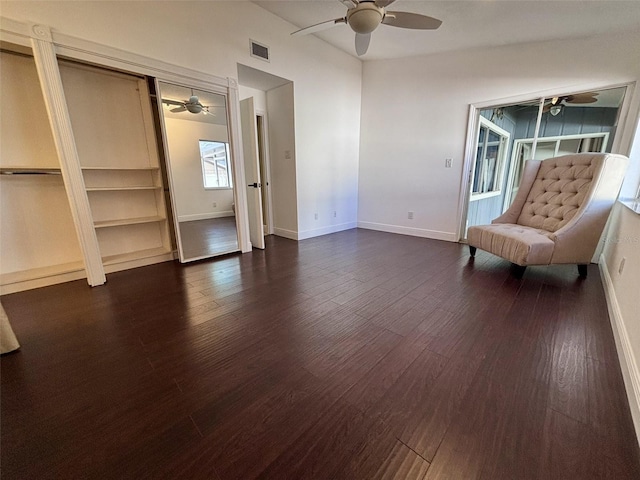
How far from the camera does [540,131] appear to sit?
339 cm

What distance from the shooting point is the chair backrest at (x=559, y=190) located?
2525 millimetres

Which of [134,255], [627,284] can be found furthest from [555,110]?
[134,255]

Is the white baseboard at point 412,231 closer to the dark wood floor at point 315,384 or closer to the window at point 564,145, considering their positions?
the window at point 564,145

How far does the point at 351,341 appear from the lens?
161 cm

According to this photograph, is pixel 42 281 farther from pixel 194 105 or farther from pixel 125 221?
pixel 194 105

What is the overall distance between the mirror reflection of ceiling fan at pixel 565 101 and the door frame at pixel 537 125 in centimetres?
8

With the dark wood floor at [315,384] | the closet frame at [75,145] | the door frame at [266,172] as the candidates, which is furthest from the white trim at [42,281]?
the door frame at [266,172]

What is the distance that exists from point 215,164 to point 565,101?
14.9 ft

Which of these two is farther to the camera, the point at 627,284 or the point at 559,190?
the point at 559,190

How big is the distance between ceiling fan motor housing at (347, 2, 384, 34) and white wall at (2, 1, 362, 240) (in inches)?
64.6

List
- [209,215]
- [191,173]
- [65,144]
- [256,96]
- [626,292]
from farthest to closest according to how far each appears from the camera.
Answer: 1. [256,96]
2. [209,215]
3. [191,173]
4. [65,144]
5. [626,292]

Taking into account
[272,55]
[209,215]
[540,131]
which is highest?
[272,55]

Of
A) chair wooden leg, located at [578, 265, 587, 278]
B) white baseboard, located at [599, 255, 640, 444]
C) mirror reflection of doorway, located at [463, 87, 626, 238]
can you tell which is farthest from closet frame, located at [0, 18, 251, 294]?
chair wooden leg, located at [578, 265, 587, 278]

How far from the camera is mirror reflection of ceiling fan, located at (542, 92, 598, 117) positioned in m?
3.04
